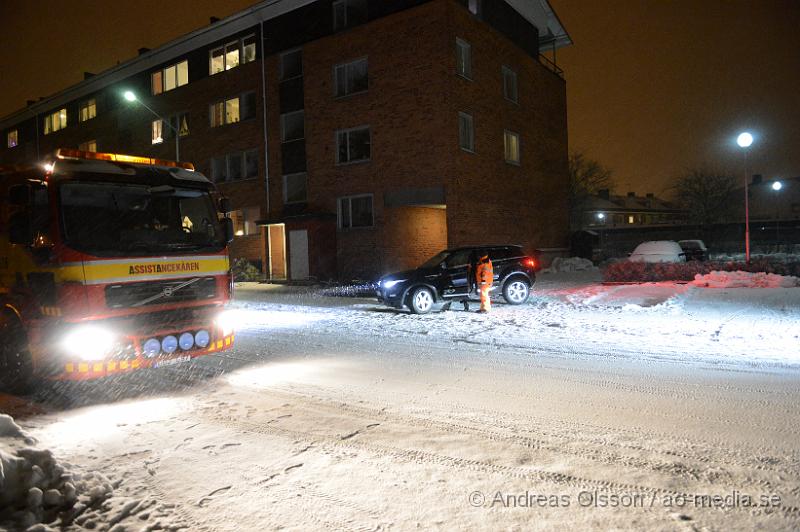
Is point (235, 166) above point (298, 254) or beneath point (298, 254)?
above

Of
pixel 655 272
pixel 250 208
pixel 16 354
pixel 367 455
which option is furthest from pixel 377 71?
pixel 367 455

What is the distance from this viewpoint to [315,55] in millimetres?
25672

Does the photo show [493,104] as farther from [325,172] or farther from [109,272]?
[109,272]

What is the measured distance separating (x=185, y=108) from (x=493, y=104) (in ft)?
62.0

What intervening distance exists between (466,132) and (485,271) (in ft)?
36.3

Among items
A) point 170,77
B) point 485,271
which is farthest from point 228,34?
point 485,271

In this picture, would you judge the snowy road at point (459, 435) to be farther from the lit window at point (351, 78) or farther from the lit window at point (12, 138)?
the lit window at point (12, 138)

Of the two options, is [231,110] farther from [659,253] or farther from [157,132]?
[659,253]

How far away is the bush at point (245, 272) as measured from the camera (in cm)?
2792

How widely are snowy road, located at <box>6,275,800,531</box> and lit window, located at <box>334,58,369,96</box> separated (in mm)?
17332

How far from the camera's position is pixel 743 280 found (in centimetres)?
1492

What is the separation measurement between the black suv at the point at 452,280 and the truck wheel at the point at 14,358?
8.12 m

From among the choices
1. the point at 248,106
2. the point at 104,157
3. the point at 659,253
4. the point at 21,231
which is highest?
the point at 248,106

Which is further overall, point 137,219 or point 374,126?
point 374,126
